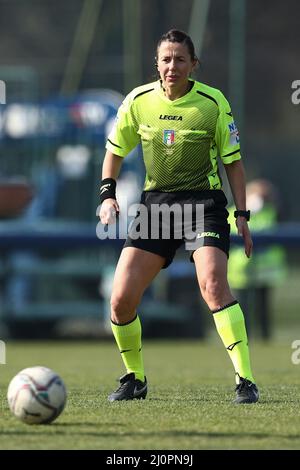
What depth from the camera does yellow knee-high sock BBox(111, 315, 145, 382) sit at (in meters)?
7.37

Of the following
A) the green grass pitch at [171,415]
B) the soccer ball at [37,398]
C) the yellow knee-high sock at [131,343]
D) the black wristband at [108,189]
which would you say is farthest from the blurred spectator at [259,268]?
the soccer ball at [37,398]

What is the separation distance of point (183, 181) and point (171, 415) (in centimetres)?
148

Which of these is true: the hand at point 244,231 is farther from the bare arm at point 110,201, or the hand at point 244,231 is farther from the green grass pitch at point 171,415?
the green grass pitch at point 171,415

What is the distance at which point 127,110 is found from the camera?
7.29 m

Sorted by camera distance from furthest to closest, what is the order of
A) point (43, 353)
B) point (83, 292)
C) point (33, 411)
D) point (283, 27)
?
A: 1. point (283, 27)
2. point (83, 292)
3. point (43, 353)
4. point (33, 411)

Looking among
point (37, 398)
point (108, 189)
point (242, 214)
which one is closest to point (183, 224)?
point (242, 214)

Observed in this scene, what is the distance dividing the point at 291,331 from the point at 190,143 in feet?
39.0

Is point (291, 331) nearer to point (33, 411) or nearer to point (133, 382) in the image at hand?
point (133, 382)

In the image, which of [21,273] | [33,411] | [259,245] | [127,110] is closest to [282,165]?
[259,245]

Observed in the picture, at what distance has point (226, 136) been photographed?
7.19m

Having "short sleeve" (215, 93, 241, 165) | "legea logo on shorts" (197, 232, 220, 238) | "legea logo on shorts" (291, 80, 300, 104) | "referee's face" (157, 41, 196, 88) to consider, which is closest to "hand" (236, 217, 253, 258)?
"legea logo on shorts" (197, 232, 220, 238)

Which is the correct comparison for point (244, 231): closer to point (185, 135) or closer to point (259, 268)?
point (185, 135)

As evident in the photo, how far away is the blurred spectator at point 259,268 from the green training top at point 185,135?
8981 mm

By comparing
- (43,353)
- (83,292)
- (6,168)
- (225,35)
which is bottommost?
(43,353)
